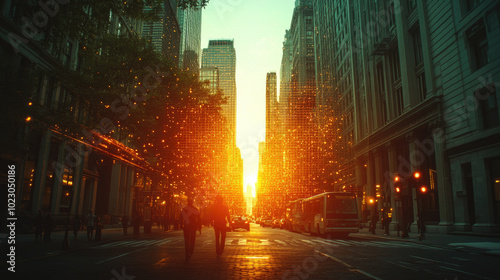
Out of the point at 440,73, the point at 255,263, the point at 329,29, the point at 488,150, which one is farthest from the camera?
the point at 329,29

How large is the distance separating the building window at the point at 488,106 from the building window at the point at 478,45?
1970 mm

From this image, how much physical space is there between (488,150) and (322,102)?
38.2 metres

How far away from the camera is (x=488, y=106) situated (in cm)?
2262

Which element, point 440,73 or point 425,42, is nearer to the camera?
point 440,73

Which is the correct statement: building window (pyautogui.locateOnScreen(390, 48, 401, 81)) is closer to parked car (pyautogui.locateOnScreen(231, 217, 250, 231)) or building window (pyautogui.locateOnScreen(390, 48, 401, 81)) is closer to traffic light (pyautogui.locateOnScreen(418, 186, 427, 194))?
traffic light (pyautogui.locateOnScreen(418, 186, 427, 194))

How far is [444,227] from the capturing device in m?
25.5

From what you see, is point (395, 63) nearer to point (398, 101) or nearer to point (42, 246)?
point (398, 101)

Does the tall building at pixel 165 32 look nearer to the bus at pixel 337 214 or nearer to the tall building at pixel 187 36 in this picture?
the tall building at pixel 187 36

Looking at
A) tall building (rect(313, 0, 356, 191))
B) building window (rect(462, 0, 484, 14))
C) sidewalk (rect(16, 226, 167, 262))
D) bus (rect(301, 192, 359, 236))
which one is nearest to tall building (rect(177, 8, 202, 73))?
tall building (rect(313, 0, 356, 191))

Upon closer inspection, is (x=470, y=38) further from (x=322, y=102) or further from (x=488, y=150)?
(x=322, y=102)

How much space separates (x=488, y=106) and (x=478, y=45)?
14.6 ft

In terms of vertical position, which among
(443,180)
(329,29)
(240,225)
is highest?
(329,29)

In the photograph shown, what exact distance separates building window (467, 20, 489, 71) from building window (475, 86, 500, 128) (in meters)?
1.97

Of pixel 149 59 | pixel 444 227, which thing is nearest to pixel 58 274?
pixel 149 59
